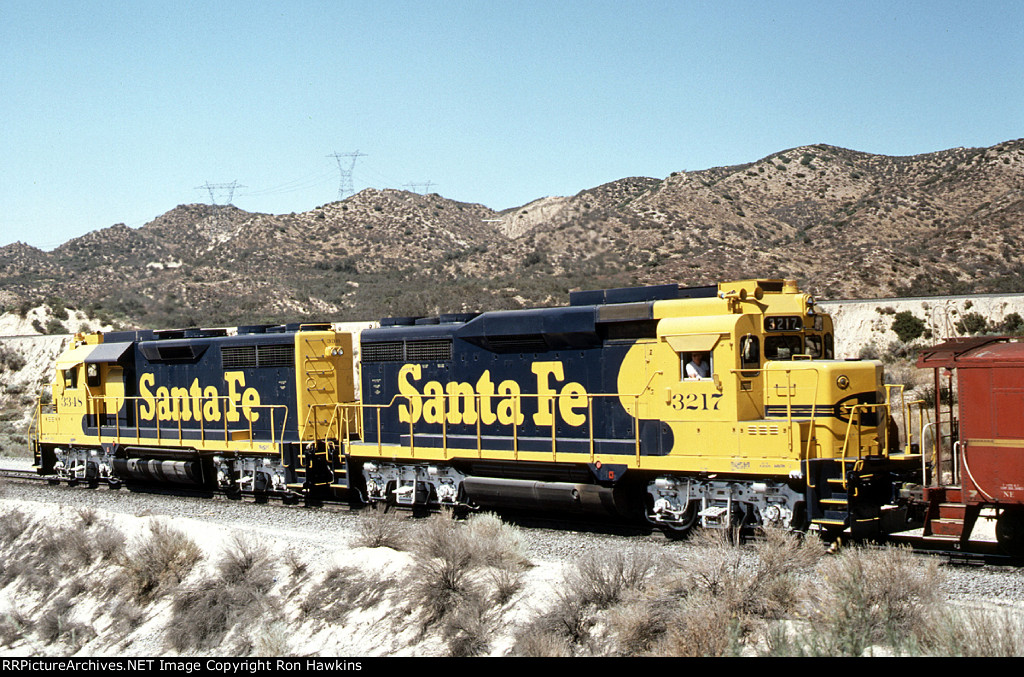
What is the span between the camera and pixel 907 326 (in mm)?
34688

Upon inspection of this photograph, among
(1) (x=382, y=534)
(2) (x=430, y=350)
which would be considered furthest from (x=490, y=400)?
(1) (x=382, y=534)

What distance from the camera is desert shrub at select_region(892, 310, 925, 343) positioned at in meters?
34.3

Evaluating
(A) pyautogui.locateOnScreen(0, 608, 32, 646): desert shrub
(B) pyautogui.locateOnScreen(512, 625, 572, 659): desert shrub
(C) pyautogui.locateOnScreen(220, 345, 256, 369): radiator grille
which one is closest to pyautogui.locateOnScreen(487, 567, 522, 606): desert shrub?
(B) pyautogui.locateOnScreen(512, 625, 572, 659): desert shrub

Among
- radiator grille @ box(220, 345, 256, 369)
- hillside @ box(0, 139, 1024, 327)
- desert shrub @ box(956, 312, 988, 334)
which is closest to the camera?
radiator grille @ box(220, 345, 256, 369)

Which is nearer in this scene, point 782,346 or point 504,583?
point 504,583

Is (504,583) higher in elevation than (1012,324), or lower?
lower

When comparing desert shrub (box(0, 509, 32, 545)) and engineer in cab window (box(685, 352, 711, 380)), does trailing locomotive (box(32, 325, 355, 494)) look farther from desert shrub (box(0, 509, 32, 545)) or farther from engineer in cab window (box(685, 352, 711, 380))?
engineer in cab window (box(685, 352, 711, 380))

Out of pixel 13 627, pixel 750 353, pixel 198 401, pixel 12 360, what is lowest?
pixel 13 627

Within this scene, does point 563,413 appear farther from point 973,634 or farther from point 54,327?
point 54,327

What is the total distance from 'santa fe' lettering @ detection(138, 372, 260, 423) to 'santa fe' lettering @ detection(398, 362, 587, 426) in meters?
4.28

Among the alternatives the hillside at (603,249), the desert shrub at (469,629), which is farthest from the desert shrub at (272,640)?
the hillside at (603,249)

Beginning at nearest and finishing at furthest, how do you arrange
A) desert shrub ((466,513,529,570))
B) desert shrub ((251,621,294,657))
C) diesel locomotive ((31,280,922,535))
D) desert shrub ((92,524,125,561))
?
desert shrub ((251,621,294,657)) < desert shrub ((466,513,529,570)) < diesel locomotive ((31,280,922,535)) < desert shrub ((92,524,125,561))

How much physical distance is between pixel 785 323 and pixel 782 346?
0.31 m

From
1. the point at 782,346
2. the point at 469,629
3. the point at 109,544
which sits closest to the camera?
the point at 469,629
